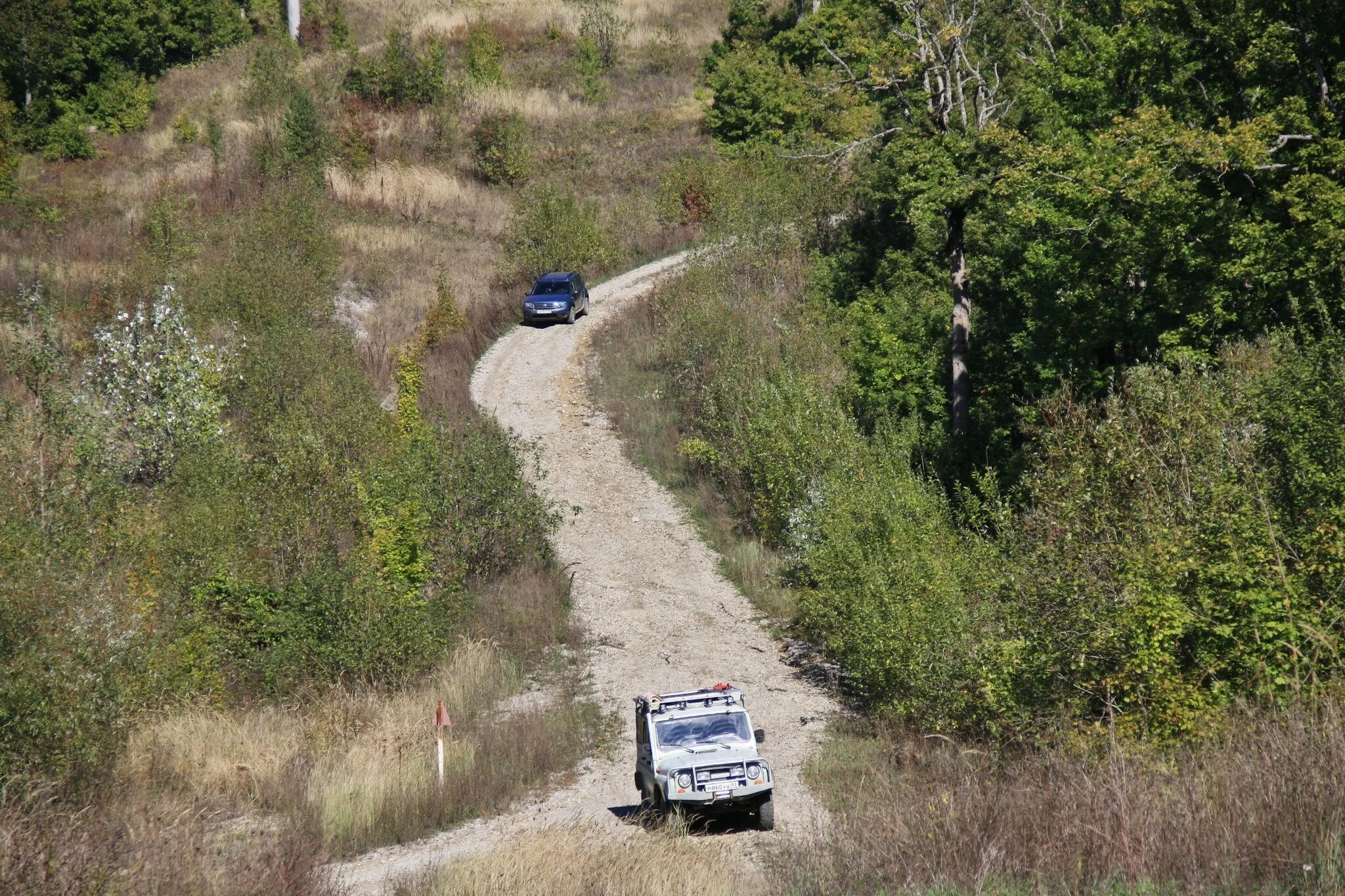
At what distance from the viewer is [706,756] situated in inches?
554

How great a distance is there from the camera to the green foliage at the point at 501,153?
52688 mm

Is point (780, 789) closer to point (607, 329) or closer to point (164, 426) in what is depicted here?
point (164, 426)

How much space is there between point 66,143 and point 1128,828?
55767 mm

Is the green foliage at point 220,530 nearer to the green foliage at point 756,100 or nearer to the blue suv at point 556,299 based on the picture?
the blue suv at point 556,299

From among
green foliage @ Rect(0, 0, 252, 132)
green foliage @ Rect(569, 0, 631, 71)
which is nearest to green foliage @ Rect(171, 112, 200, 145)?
green foliage @ Rect(0, 0, 252, 132)

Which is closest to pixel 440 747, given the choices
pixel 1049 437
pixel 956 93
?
pixel 1049 437

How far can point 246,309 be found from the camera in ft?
110

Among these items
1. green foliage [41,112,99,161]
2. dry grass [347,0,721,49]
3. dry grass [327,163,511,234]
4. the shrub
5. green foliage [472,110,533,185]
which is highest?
dry grass [347,0,721,49]

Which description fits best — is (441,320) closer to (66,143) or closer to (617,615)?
(617,615)

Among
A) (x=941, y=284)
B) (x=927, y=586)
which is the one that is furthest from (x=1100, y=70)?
(x=927, y=586)

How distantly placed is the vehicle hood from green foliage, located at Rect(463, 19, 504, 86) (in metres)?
53.2

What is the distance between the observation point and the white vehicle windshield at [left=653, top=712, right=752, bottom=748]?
14.5 meters

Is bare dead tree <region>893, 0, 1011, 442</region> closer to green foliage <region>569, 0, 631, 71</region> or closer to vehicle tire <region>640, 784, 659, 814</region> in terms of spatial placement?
vehicle tire <region>640, 784, 659, 814</region>

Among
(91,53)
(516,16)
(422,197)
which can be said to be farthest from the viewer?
(516,16)
